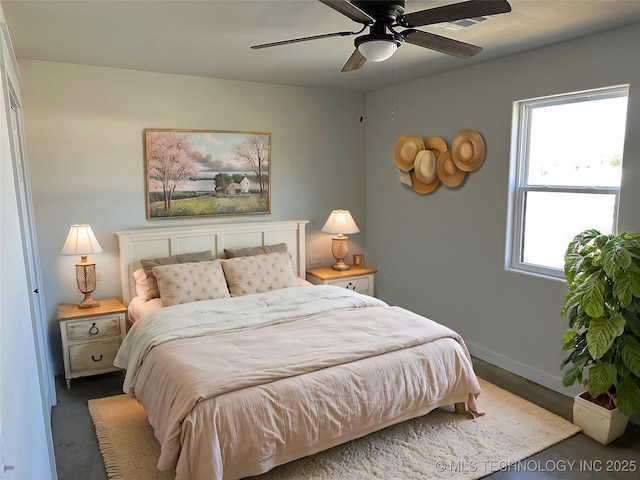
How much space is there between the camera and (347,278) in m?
4.83

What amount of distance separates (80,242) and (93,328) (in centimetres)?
68

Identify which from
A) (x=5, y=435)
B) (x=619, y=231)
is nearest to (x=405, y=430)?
(x=619, y=231)

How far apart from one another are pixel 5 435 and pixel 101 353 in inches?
104

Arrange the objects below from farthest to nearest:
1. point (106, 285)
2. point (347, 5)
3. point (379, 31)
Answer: point (106, 285) < point (379, 31) < point (347, 5)

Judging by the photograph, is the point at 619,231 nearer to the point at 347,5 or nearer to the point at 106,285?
the point at 347,5

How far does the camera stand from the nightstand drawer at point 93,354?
142 inches

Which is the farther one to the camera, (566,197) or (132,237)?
(132,237)

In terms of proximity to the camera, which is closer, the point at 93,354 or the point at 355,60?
the point at 355,60

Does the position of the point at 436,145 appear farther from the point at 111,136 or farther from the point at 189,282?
the point at 111,136

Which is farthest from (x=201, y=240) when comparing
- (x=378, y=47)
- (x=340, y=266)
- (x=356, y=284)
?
(x=378, y=47)

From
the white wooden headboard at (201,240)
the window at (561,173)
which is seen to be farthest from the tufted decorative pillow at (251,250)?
the window at (561,173)

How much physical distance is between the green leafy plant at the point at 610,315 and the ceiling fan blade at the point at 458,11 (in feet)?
5.12

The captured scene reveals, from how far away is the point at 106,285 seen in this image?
13.2 feet

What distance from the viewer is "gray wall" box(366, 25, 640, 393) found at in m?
3.10
